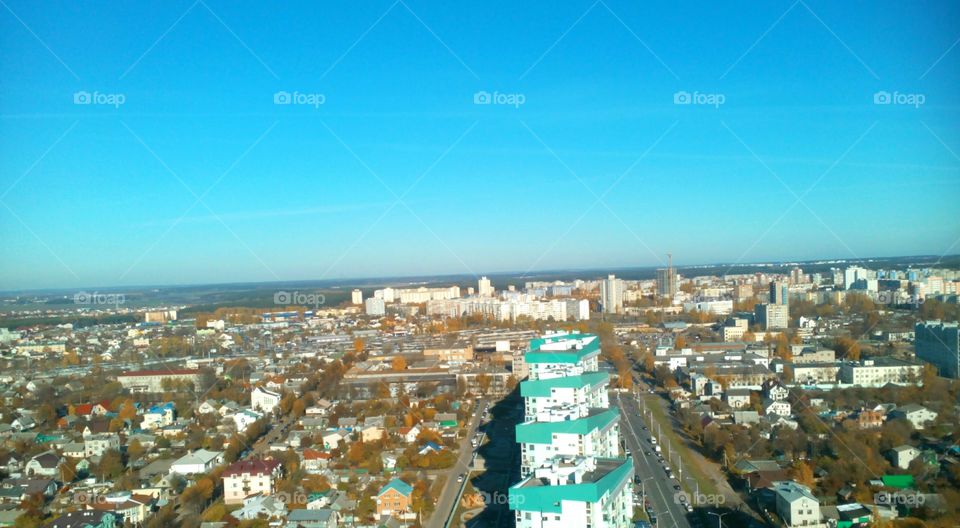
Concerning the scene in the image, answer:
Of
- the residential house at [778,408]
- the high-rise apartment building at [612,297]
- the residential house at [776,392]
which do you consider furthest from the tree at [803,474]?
the high-rise apartment building at [612,297]

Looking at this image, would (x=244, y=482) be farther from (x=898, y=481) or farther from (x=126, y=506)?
(x=898, y=481)

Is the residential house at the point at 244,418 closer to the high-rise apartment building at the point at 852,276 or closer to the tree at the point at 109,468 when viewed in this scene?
the tree at the point at 109,468

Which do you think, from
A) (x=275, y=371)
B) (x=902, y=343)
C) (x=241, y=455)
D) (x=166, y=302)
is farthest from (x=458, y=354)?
(x=166, y=302)

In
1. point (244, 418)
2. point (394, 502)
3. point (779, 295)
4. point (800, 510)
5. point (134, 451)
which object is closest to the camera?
point (800, 510)

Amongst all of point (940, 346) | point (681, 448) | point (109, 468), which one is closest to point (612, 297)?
point (940, 346)

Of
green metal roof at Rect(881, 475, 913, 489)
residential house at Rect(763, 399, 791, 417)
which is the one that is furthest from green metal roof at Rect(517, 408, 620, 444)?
residential house at Rect(763, 399, 791, 417)

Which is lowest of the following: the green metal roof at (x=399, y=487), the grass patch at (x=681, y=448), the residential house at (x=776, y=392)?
the grass patch at (x=681, y=448)
